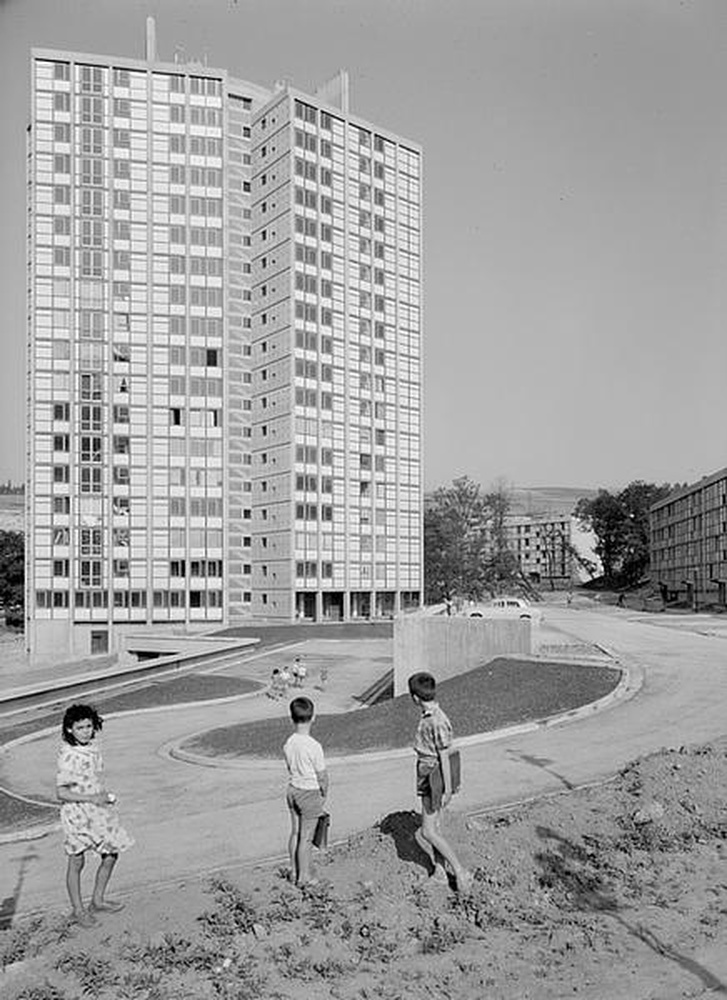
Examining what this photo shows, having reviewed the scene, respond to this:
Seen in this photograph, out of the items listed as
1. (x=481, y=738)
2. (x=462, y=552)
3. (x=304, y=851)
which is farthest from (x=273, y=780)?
(x=462, y=552)

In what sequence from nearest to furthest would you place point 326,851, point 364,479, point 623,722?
1. point 326,851
2. point 623,722
3. point 364,479

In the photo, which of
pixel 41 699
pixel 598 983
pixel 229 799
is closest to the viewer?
pixel 598 983

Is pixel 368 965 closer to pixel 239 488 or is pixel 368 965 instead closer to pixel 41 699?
pixel 41 699

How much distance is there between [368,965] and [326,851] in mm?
2160

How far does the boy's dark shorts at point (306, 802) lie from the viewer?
8.67m

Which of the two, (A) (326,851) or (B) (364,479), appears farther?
(B) (364,479)

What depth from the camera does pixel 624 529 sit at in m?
133

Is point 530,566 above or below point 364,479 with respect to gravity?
below

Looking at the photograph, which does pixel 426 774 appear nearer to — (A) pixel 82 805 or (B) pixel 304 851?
(B) pixel 304 851

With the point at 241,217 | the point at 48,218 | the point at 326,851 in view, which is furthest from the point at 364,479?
the point at 326,851

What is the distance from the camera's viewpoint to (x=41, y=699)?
30531 mm

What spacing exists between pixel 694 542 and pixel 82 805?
7548cm

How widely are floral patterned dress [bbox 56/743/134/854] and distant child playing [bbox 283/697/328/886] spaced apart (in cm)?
146

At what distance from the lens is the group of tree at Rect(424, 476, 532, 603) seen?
73.6 meters
